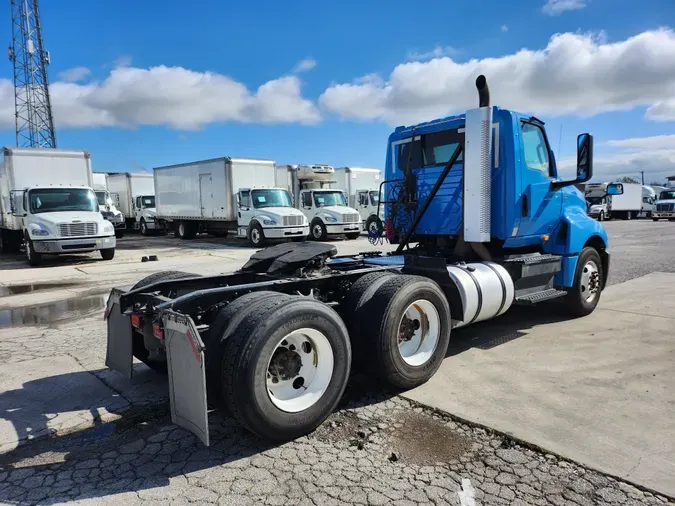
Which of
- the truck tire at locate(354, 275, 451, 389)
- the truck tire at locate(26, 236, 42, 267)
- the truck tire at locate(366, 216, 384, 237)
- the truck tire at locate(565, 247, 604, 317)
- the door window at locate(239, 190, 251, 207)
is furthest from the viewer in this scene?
the door window at locate(239, 190, 251, 207)

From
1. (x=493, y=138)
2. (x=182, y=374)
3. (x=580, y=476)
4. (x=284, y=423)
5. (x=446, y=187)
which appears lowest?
(x=580, y=476)

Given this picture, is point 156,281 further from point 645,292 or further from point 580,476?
point 645,292

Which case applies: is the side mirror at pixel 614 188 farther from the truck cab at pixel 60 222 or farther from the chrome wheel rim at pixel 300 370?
the truck cab at pixel 60 222

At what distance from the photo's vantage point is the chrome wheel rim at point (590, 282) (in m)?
6.85

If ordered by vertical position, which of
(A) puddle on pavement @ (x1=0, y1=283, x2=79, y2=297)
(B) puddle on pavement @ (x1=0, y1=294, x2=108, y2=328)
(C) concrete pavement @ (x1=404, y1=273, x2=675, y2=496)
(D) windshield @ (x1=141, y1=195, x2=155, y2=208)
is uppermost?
(D) windshield @ (x1=141, y1=195, x2=155, y2=208)

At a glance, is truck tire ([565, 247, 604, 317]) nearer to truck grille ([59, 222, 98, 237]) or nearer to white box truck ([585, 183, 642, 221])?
truck grille ([59, 222, 98, 237])

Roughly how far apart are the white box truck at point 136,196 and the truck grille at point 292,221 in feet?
40.9

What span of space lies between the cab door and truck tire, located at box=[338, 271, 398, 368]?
2446 mm

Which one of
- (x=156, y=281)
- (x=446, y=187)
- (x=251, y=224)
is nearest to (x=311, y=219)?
(x=251, y=224)

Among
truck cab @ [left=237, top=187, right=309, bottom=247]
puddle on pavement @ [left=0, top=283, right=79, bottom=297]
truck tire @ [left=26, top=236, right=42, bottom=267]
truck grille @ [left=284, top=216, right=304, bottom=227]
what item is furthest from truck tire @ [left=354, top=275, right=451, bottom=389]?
truck grille @ [left=284, top=216, right=304, bottom=227]

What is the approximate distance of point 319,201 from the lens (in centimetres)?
2256

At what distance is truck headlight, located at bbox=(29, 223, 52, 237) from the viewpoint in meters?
13.9

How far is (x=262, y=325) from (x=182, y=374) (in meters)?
0.62

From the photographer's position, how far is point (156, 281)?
189 inches
